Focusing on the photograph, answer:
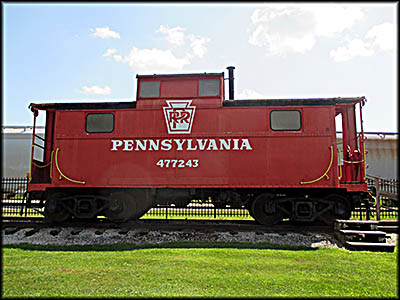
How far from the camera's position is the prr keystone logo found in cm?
838

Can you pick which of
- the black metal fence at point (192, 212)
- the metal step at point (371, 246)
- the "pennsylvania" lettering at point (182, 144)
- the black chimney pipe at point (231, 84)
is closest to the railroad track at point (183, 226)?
the black metal fence at point (192, 212)

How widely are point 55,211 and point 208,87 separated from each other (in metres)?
6.29

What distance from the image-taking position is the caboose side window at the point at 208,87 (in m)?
8.59

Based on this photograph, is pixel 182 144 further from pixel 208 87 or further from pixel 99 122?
pixel 99 122

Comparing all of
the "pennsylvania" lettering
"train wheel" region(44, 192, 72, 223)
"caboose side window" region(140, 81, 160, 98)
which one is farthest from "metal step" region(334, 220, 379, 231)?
"train wheel" region(44, 192, 72, 223)

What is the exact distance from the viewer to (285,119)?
8320 mm

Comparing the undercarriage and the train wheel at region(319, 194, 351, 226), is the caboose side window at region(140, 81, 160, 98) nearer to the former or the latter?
the undercarriage

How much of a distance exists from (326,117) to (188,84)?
14.3 feet

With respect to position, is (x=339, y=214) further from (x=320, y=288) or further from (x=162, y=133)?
(x=162, y=133)

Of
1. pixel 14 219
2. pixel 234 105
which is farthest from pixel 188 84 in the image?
pixel 14 219

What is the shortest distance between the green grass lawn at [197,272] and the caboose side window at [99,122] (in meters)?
3.74

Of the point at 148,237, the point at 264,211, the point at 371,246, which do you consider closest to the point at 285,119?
the point at 264,211

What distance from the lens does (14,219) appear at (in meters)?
9.70

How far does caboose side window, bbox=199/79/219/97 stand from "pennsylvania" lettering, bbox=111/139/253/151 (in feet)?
4.95
